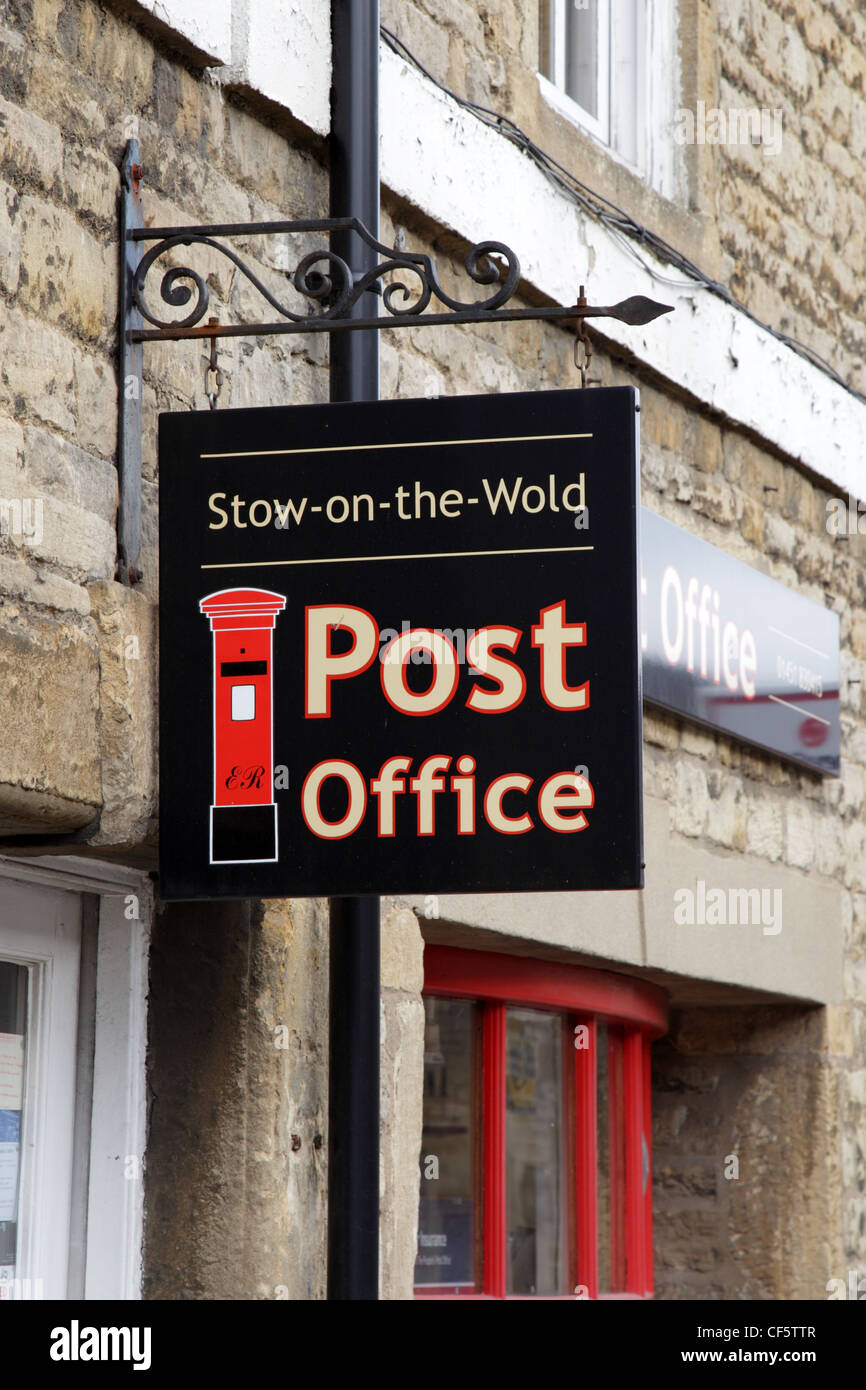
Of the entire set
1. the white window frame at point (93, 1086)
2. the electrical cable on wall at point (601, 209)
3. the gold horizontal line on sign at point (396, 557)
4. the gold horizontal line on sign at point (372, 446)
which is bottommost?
the white window frame at point (93, 1086)

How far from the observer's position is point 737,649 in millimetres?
5395

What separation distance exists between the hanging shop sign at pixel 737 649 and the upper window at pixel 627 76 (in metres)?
1.14

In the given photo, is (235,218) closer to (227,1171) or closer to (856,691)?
(227,1171)

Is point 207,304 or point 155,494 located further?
point 155,494

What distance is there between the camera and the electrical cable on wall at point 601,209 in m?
4.31

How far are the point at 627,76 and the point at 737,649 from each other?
166 cm

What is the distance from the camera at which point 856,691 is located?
630 centimetres

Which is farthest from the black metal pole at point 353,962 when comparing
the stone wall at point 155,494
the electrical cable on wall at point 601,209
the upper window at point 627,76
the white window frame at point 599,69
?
the upper window at point 627,76

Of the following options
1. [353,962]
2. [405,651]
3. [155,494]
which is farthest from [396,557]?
[353,962]

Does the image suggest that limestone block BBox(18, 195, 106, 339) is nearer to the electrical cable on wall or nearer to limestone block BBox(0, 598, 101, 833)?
limestone block BBox(0, 598, 101, 833)

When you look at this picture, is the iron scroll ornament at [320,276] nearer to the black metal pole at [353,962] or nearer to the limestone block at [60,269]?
the limestone block at [60,269]

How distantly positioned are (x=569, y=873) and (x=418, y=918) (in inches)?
43.2

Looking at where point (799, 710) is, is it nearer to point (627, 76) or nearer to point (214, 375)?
point (627, 76)
